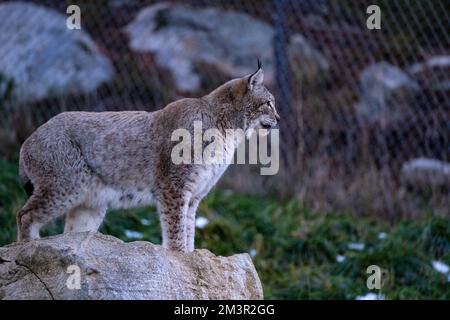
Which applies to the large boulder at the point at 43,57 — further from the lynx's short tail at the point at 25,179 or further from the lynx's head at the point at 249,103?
the lynx's head at the point at 249,103

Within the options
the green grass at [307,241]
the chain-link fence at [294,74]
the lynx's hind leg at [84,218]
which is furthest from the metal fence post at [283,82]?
the lynx's hind leg at [84,218]

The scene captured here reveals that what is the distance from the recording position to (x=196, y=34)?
→ 10109 mm

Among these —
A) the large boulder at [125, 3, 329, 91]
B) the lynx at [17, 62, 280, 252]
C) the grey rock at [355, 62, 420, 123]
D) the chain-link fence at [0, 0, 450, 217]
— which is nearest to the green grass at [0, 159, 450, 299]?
the chain-link fence at [0, 0, 450, 217]

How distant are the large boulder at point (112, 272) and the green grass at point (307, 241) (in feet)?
6.00

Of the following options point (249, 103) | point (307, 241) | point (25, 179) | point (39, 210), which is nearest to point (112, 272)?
point (39, 210)

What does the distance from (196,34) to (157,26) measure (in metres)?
0.50

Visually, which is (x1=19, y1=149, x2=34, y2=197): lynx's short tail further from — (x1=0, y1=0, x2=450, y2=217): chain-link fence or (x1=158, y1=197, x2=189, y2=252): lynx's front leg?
(x1=0, y1=0, x2=450, y2=217): chain-link fence

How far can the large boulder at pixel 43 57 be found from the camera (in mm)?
8953

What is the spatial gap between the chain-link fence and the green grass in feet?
1.46

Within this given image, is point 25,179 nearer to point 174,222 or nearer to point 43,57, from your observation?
point 174,222

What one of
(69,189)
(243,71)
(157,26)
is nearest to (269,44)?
(243,71)

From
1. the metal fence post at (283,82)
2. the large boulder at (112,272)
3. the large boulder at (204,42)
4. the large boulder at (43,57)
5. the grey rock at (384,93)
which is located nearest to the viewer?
the large boulder at (112,272)

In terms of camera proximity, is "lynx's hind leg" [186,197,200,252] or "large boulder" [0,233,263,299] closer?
"large boulder" [0,233,263,299]

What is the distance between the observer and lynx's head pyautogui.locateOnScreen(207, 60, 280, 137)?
18.4ft
